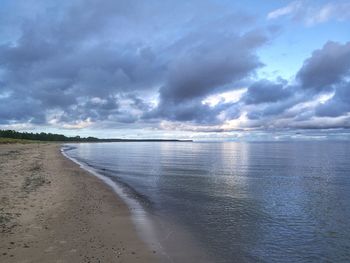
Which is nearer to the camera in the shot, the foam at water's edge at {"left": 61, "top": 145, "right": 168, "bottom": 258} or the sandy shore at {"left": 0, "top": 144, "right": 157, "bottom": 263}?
the sandy shore at {"left": 0, "top": 144, "right": 157, "bottom": 263}

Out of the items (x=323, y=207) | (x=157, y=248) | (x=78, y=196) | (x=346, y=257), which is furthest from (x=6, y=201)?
(x=323, y=207)

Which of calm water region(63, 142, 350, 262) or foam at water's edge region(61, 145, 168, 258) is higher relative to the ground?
foam at water's edge region(61, 145, 168, 258)

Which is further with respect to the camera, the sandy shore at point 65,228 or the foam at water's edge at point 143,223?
the foam at water's edge at point 143,223

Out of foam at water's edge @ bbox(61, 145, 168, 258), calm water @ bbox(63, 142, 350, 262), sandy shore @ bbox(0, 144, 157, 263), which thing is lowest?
calm water @ bbox(63, 142, 350, 262)

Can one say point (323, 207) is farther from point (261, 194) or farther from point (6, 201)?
point (6, 201)

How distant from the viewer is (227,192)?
26.8 m

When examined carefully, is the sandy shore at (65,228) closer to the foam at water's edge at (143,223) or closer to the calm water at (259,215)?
the foam at water's edge at (143,223)

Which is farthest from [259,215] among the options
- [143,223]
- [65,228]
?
[65,228]

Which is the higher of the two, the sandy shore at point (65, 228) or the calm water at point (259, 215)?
the sandy shore at point (65, 228)

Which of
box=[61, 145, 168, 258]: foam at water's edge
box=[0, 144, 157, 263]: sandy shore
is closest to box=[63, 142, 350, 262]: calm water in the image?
box=[61, 145, 168, 258]: foam at water's edge

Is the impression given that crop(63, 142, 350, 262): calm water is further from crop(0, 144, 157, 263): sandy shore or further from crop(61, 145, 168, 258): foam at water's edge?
crop(0, 144, 157, 263): sandy shore

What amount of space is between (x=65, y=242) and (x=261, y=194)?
17.6m

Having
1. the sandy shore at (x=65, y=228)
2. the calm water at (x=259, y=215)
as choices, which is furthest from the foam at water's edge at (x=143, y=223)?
the calm water at (x=259, y=215)

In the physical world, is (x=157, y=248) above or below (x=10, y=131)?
below
